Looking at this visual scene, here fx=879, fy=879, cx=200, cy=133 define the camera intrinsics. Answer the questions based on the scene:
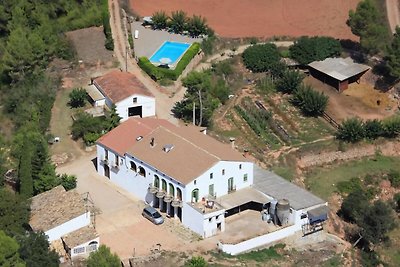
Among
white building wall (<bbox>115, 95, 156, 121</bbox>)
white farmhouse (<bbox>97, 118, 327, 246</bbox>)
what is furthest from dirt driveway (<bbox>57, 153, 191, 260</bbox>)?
white building wall (<bbox>115, 95, 156, 121</bbox>)

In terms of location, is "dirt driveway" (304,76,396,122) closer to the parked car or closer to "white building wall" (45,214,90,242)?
the parked car

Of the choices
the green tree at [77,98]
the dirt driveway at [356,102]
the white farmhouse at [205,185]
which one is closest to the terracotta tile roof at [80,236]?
the white farmhouse at [205,185]

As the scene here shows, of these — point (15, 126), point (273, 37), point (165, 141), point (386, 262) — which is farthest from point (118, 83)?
point (386, 262)

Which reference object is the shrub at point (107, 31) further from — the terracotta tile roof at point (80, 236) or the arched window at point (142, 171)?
the terracotta tile roof at point (80, 236)

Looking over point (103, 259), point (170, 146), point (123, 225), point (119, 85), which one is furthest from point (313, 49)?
point (103, 259)

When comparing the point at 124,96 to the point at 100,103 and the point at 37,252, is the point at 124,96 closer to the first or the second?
the point at 100,103

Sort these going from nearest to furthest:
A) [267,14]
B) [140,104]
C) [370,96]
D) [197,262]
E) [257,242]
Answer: [197,262], [257,242], [140,104], [370,96], [267,14]
